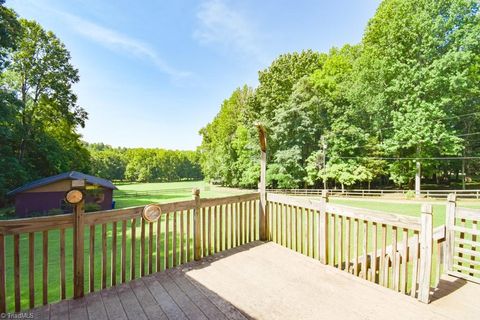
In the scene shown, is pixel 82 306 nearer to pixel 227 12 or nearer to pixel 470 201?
pixel 227 12

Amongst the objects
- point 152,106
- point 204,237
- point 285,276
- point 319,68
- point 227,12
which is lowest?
point 285,276

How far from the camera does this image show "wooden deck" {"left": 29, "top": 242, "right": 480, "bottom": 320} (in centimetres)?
238

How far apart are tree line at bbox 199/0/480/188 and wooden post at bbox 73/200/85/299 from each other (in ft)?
55.2

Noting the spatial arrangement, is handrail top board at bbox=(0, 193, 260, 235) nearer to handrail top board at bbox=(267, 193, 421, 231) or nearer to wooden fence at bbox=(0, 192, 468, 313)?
wooden fence at bbox=(0, 192, 468, 313)

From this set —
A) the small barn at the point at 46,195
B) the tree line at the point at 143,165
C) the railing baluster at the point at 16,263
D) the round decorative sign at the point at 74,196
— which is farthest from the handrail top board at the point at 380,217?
the tree line at the point at 143,165

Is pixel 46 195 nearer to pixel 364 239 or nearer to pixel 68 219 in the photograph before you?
pixel 68 219

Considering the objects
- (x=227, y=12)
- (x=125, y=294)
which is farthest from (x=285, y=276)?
(x=227, y=12)

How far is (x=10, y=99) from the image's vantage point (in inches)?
511

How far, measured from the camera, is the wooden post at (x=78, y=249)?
2.66 m

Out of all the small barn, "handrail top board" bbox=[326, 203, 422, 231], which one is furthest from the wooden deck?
the small barn

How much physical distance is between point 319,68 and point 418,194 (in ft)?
51.3

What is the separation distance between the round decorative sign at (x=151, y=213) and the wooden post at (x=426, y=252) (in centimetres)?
325

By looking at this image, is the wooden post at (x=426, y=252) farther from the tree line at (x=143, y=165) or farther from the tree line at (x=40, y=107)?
the tree line at (x=143, y=165)

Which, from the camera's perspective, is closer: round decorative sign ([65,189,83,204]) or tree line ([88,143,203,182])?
round decorative sign ([65,189,83,204])
